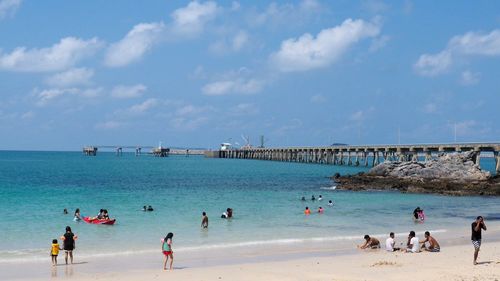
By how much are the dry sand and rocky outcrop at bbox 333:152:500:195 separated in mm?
31812

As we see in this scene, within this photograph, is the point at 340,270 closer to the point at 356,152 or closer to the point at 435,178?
the point at 435,178

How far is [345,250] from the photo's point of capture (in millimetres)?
22891

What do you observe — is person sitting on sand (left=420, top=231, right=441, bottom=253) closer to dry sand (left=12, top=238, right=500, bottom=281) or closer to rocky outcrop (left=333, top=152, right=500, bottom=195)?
dry sand (left=12, top=238, right=500, bottom=281)

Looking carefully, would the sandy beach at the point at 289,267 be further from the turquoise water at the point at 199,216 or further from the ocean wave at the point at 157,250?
the turquoise water at the point at 199,216

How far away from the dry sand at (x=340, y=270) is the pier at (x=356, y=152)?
49.2 meters

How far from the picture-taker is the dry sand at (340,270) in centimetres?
1688

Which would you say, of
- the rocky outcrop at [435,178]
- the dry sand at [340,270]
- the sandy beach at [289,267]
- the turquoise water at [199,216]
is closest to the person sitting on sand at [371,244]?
the sandy beach at [289,267]

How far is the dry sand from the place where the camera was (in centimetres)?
1688

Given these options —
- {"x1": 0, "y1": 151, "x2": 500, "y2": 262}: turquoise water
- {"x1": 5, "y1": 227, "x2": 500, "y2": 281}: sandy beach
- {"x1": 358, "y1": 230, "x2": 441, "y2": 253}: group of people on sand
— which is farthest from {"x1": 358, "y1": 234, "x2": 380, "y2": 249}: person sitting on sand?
{"x1": 0, "y1": 151, "x2": 500, "y2": 262}: turquoise water

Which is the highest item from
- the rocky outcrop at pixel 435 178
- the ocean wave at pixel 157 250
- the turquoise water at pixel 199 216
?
the rocky outcrop at pixel 435 178

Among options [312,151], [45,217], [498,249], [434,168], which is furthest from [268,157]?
[498,249]

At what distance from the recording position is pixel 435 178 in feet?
194

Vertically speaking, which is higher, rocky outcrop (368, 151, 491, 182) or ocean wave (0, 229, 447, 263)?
rocky outcrop (368, 151, 491, 182)

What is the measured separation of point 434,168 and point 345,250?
134 ft
